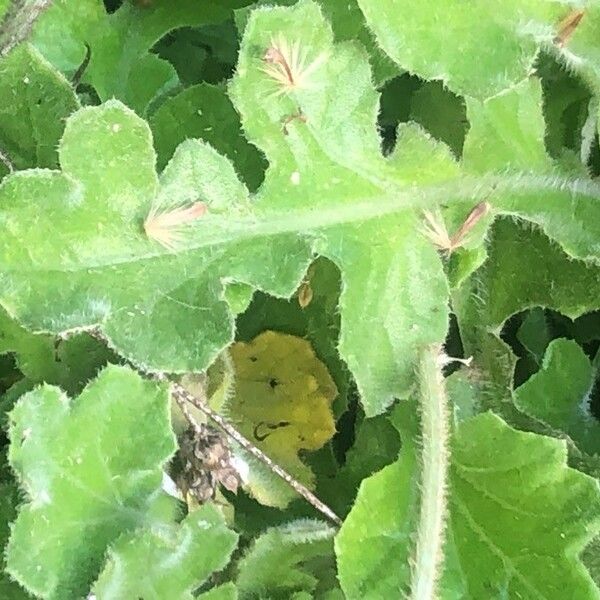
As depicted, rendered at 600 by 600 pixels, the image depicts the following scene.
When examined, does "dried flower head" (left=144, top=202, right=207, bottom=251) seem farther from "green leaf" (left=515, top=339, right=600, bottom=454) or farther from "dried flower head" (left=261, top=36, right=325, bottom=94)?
"green leaf" (left=515, top=339, right=600, bottom=454)

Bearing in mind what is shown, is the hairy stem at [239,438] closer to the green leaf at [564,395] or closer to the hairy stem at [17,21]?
the green leaf at [564,395]

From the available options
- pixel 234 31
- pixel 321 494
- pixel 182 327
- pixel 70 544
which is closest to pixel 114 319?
pixel 182 327

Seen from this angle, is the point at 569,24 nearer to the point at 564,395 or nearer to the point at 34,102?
the point at 564,395

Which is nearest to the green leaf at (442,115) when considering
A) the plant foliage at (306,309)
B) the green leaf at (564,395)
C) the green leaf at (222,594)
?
the plant foliage at (306,309)

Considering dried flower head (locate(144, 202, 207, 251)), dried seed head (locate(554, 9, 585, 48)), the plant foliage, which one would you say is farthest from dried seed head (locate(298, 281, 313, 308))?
dried seed head (locate(554, 9, 585, 48))

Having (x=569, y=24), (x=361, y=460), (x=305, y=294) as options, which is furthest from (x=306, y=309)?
(x=569, y=24)

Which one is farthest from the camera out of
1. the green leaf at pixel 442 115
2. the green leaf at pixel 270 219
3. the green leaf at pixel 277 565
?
the green leaf at pixel 442 115

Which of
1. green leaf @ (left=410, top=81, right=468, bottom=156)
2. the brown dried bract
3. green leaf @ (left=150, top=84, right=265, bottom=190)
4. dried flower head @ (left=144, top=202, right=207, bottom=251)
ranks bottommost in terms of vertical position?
the brown dried bract

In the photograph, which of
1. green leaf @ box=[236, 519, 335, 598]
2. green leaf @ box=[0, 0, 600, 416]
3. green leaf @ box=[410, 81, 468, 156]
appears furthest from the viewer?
green leaf @ box=[410, 81, 468, 156]
